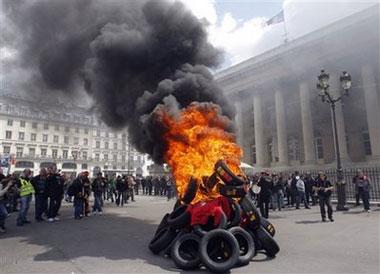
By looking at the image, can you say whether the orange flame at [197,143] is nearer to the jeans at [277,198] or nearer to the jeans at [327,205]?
the jeans at [327,205]

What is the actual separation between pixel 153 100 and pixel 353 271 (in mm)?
6101

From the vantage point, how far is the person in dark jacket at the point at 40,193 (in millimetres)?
11648

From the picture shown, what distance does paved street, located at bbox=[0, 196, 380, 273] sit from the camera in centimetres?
549

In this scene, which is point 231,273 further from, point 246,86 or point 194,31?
point 246,86

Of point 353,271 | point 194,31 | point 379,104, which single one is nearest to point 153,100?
point 194,31

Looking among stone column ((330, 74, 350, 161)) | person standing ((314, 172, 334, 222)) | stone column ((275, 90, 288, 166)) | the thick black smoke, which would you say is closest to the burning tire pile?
the thick black smoke

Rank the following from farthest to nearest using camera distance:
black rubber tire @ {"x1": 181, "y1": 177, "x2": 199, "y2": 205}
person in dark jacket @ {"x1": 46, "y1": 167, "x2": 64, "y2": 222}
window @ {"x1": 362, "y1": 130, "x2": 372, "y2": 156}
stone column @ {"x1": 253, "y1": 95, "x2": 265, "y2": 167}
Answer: stone column @ {"x1": 253, "y1": 95, "x2": 265, "y2": 167} < window @ {"x1": 362, "y1": 130, "x2": 372, "y2": 156} < person in dark jacket @ {"x1": 46, "y1": 167, "x2": 64, "y2": 222} < black rubber tire @ {"x1": 181, "y1": 177, "x2": 199, "y2": 205}

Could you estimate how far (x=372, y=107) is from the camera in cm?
2631

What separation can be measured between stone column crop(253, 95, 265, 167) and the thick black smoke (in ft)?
88.1

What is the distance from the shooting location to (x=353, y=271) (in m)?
5.16

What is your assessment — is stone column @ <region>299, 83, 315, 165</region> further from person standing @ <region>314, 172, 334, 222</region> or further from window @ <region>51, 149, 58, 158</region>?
window @ <region>51, 149, 58, 158</region>

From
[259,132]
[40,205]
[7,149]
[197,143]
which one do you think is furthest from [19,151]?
[197,143]

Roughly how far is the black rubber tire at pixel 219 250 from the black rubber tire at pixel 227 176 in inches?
Answer: 49.4

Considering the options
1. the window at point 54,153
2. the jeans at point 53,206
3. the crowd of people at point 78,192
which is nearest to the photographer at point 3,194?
the crowd of people at point 78,192
